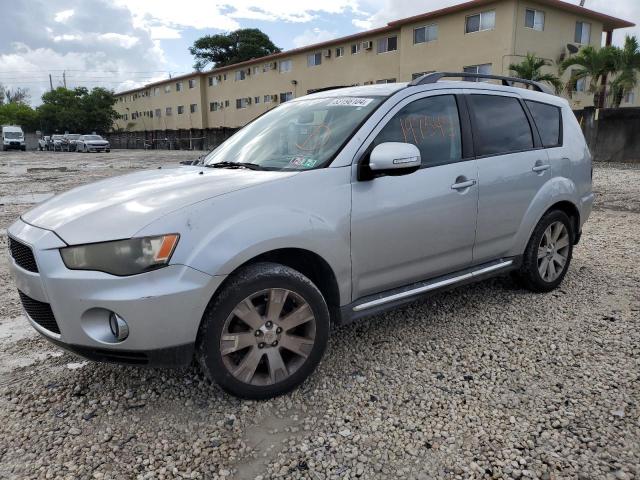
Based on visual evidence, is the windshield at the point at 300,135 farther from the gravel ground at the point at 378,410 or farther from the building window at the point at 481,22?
the building window at the point at 481,22

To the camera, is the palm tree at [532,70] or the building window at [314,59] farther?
the building window at [314,59]

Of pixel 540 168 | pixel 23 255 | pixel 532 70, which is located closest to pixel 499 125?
pixel 540 168

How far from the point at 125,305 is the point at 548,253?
11.6 ft

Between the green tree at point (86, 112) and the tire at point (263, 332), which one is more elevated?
the green tree at point (86, 112)

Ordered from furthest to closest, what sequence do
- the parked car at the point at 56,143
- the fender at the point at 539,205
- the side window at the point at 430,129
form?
the parked car at the point at 56,143 → the fender at the point at 539,205 → the side window at the point at 430,129

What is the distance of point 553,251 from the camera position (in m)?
4.41

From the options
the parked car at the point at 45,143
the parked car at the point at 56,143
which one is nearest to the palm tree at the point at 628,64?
the parked car at the point at 56,143

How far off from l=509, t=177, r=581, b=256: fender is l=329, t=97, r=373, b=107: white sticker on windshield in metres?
1.63

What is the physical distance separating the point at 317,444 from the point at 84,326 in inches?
49.0

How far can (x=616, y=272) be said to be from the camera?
16.5 ft

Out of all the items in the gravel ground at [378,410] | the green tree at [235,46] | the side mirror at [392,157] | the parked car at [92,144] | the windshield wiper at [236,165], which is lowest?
the gravel ground at [378,410]

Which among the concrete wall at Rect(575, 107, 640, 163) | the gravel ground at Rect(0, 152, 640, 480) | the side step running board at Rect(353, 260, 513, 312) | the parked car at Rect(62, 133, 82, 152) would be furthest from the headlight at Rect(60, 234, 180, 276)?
the parked car at Rect(62, 133, 82, 152)

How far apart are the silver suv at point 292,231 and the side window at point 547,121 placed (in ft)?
0.25

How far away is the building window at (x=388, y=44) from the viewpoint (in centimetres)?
2906
